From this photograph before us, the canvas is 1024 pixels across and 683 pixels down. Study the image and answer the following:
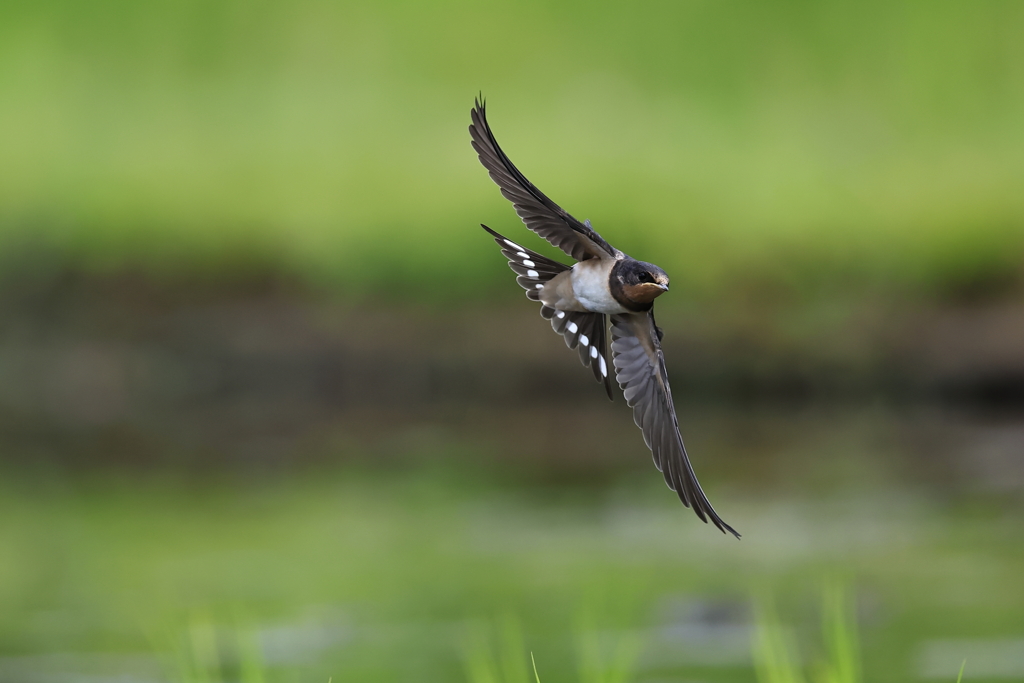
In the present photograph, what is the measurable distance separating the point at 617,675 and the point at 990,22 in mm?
17926

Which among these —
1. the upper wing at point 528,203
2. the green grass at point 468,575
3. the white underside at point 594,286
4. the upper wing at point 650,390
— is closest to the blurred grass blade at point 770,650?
the green grass at point 468,575

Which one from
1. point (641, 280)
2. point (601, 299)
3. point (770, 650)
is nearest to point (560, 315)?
point (601, 299)

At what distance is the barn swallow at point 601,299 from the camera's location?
2.15m

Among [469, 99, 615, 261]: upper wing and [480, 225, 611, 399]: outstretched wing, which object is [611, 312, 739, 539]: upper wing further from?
[469, 99, 615, 261]: upper wing

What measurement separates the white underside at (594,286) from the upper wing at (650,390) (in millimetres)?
136

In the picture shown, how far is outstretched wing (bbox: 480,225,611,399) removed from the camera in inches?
91.4

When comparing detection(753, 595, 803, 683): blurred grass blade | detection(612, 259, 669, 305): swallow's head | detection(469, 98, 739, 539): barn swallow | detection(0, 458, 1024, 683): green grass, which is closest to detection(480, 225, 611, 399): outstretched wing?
detection(469, 98, 739, 539): barn swallow

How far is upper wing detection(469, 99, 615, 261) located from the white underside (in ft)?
0.08

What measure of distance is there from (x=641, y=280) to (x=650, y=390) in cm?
32

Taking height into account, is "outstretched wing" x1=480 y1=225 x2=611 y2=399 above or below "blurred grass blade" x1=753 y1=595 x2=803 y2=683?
above

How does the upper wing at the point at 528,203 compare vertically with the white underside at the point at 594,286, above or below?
above

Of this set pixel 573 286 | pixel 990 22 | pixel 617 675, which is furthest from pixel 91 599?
pixel 990 22

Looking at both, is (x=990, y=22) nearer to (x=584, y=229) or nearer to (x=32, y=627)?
(x=32, y=627)

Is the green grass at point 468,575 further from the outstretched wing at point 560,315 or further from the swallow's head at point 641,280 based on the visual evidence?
the swallow's head at point 641,280
